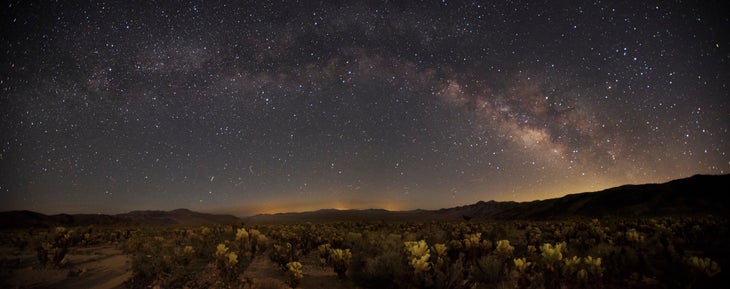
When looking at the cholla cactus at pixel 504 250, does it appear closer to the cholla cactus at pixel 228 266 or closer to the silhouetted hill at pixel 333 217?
the cholla cactus at pixel 228 266

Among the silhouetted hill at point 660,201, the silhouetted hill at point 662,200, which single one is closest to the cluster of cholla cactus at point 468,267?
the silhouetted hill at point 660,201

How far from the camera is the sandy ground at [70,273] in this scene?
7606mm

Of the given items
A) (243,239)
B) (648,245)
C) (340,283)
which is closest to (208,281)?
(340,283)

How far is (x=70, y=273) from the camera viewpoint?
838 cm

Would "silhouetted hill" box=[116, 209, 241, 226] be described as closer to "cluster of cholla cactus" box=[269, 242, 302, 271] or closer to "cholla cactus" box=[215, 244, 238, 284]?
"cluster of cholla cactus" box=[269, 242, 302, 271]

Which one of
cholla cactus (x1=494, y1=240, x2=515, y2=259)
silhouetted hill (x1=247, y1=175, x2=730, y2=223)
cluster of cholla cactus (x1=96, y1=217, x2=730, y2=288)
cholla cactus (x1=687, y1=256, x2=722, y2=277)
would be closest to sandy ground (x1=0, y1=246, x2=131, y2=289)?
cluster of cholla cactus (x1=96, y1=217, x2=730, y2=288)

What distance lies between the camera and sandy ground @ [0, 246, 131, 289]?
7.61m

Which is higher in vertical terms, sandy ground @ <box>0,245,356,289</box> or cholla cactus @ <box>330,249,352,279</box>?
cholla cactus @ <box>330,249,352,279</box>

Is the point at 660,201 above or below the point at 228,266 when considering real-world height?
above

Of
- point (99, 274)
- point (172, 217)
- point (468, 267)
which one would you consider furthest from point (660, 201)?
point (172, 217)

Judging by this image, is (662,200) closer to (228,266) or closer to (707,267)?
(707,267)

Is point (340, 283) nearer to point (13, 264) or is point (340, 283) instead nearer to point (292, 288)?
point (292, 288)

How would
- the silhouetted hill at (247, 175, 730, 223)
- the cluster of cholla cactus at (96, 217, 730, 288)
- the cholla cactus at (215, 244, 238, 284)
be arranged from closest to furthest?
the cluster of cholla cactus at (96, 217, 730, 288), the cholla cactus at (215, 244, 238, 284), the silhouetted hill at (247, 175, 730, 223)

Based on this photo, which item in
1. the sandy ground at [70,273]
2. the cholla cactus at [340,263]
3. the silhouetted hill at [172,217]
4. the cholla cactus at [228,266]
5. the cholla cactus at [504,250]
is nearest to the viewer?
the cholla cactus at [228,266]
